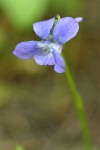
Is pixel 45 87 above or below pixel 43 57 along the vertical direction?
below

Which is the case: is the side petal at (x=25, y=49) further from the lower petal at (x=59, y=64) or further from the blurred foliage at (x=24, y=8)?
the blurred foliage at (x=24, y=8)

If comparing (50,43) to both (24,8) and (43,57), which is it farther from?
(24,8)

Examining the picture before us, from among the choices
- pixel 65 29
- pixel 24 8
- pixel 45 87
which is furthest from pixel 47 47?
pixel 45 87

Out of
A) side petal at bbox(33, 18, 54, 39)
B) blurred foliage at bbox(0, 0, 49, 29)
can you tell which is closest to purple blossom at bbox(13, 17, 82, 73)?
side petal at bbox(33, 18, 54, 39)

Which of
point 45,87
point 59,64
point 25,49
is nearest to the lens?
point 59,64

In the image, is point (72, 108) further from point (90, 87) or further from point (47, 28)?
point (47, 28)

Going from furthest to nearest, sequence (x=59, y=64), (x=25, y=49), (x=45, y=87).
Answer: (x=45, y=87) → (x=25, y=49) → (x=59, y=64)

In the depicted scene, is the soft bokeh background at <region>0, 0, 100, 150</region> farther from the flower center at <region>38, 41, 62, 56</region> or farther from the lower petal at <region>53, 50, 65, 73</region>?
the lower petal at <region>53, 50, 65, 73</region>
